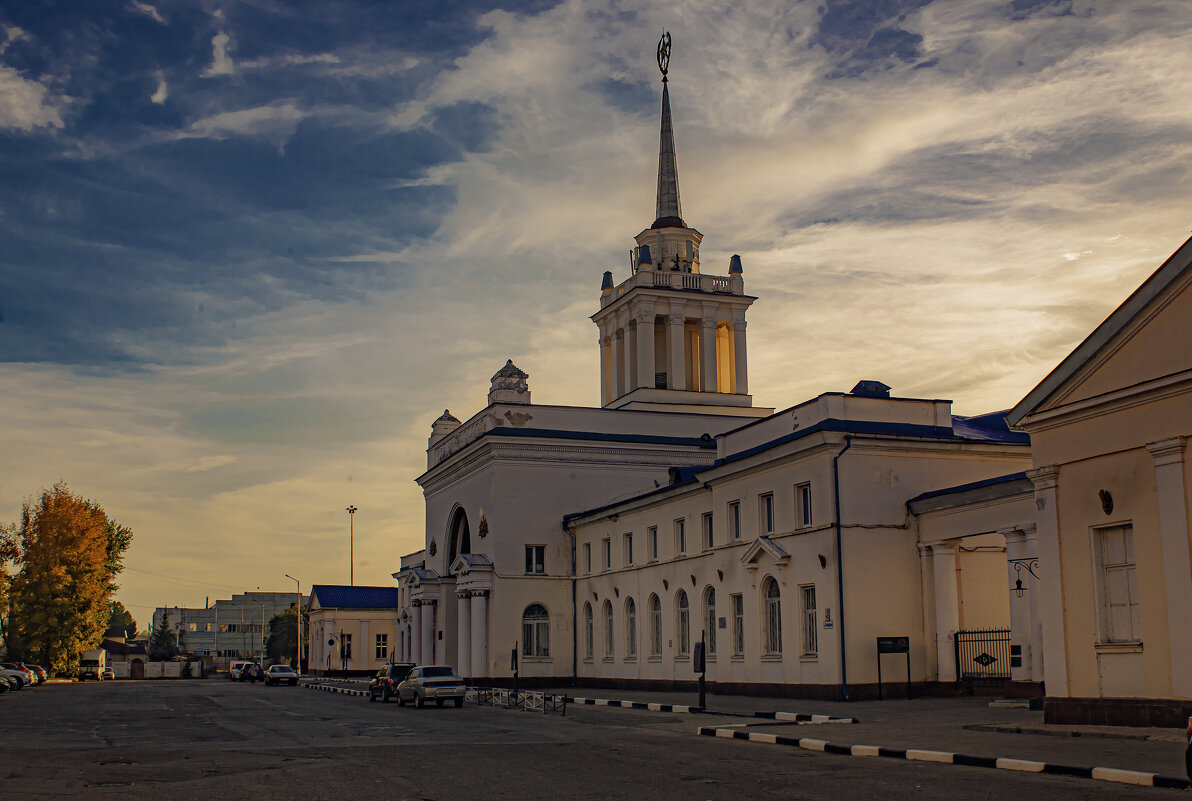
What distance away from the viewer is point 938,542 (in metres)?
33.7

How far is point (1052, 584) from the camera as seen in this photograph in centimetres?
2217

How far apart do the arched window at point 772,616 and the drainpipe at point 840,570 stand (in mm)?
3443

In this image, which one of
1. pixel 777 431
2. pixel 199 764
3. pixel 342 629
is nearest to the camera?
pixel 199 764

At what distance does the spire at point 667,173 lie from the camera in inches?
2537

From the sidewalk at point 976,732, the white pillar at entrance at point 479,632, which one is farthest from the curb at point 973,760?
the white pillar at entrance at point 479,632

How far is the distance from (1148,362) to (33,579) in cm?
7547

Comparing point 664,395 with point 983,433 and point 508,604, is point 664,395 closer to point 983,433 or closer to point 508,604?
point 508,604

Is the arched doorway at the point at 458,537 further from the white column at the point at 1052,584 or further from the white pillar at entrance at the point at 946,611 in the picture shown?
the white column at the point at 1052,584

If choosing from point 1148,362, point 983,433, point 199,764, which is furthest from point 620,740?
point 983,433

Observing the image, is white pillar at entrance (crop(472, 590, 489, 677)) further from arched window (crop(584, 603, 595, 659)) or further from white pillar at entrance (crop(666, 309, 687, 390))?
white pillar at entrance (crop(666, 309, 687, 390))

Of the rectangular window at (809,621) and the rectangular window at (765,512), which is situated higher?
the rectangular window at (765,512)

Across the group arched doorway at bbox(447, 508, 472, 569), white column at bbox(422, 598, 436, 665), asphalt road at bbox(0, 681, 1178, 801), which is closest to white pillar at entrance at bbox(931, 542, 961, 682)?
asphalt road at bbox(0, 681, 1178, 801)

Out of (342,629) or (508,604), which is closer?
(508,604)

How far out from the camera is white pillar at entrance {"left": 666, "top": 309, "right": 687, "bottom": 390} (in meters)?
61.2
